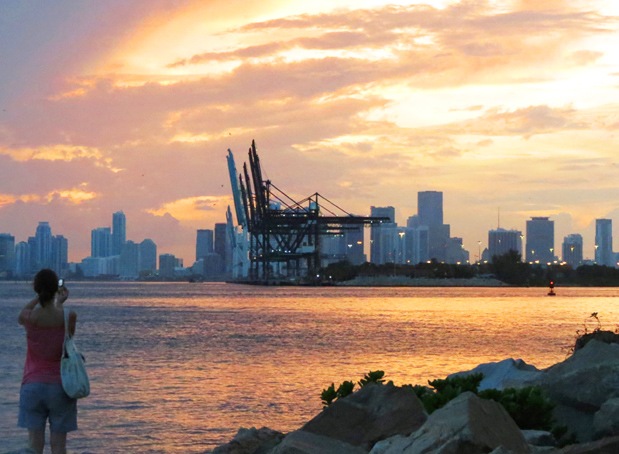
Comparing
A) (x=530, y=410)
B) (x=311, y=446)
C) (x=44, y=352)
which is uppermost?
(x=44, y=352)

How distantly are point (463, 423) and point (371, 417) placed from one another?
2262mm

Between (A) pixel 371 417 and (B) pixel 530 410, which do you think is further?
(B) pixel 530 410

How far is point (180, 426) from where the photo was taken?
12.8m

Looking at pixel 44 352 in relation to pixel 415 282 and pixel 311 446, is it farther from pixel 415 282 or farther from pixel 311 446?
pixel 415 282

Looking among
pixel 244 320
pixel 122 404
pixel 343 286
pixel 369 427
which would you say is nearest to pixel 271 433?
pixel 369 427

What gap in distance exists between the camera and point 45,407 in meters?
6.07

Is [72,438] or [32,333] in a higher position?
[32,333]

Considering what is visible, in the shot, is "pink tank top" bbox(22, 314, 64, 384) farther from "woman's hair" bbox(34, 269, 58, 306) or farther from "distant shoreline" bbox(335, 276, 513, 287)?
"distant shoreline" bbox(335, 276, 513, 287)

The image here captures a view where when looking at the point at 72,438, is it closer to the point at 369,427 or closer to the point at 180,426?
the point at 180,426

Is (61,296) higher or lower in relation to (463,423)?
higher

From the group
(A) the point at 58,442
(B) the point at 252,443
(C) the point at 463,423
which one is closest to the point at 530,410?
(B) the point at 252,443

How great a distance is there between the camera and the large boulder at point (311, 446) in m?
7.16

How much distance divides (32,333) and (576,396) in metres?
5.85

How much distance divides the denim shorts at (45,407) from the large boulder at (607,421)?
14.4 feet
